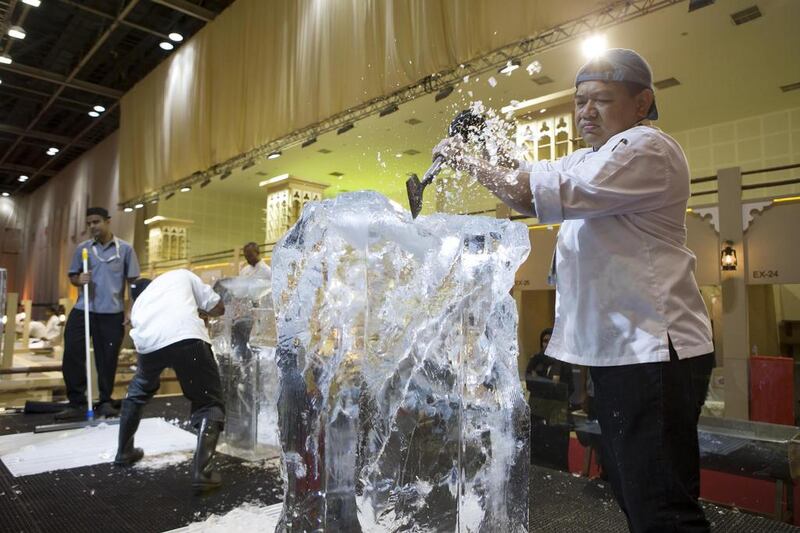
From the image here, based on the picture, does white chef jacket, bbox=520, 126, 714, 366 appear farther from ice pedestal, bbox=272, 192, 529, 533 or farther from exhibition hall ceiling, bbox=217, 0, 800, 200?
exhibition hall ceiling, bbox=217, 0, 800, 200

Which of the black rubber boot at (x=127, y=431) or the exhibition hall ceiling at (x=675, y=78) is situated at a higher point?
the exhibition hall ceiling at (x=675, y=78)

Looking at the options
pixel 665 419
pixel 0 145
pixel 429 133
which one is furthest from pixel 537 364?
pixel 0 145

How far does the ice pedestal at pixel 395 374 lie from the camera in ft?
4.80

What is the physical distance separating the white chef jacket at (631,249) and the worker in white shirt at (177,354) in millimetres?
1933

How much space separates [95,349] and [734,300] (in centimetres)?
531

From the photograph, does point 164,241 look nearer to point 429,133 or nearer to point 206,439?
point 429,133

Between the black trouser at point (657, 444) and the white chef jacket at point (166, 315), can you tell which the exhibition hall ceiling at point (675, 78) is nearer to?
the white chef jacket at point (166, 315)

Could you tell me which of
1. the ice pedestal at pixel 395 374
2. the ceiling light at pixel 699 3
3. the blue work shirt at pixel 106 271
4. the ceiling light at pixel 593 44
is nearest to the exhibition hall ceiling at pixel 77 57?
the blue work shirt at pixel 106 271

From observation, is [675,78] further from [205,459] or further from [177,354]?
[205,459]

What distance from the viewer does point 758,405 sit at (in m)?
4.61

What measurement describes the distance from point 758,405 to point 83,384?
5407 millimetres

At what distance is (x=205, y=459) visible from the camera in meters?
2.47

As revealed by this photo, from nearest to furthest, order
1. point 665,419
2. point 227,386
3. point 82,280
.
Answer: point 665,419, point 227,386, point 82,280

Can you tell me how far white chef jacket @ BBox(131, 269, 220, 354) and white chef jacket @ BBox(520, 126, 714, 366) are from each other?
199 centimetres
